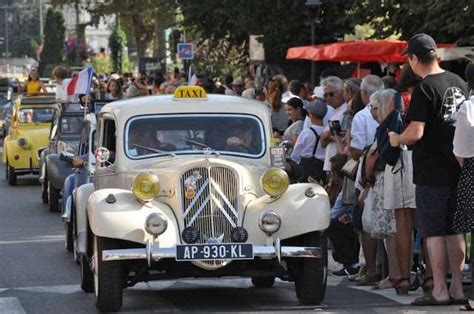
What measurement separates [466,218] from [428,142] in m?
0.72

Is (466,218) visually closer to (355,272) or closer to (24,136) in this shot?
(355,272)

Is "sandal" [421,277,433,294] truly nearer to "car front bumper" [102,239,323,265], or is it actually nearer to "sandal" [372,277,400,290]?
"sandal" [372,277,400,290]

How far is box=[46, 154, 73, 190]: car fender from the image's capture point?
2044 centimetres

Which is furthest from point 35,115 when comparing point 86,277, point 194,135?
point 194,135

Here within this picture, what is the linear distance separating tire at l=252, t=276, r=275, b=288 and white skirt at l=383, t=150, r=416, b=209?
1.47 metres

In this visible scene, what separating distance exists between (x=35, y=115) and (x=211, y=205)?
16857 mm

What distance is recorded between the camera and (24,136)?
26375 mm

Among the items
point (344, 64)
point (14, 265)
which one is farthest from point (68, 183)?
point (344, 64)

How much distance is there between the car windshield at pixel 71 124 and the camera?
23.1 meters

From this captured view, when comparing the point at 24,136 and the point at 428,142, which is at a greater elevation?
the point at 428,142

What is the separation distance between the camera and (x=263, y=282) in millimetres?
12477

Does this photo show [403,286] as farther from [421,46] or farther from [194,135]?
[194,135]

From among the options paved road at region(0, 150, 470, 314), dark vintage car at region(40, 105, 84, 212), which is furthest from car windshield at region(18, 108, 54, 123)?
paved road at region(0, 150, 470, 314)

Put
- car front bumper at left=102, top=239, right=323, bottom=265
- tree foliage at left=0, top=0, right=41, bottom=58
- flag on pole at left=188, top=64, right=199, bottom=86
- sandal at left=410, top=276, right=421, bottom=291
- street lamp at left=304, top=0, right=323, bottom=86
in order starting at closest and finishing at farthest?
car front bumper at left=102, top=239, right=323, bottom=265
sandal at left=410, top=276, right=421, bottom=291
flag on pole at left=188, top=64, right=199, bottom=86
street lamp at left=304, top=0, right=323, bottom=86
tree foliage at left=0, top=0, right=41, bottom=58
